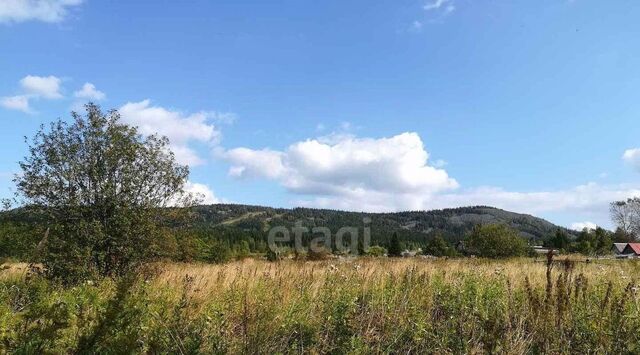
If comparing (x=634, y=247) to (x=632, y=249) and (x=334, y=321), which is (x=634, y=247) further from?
(x=334, y=321)

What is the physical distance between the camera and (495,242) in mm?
72812

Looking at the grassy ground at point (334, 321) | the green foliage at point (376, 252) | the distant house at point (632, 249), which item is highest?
the distant house at point (632, 249)

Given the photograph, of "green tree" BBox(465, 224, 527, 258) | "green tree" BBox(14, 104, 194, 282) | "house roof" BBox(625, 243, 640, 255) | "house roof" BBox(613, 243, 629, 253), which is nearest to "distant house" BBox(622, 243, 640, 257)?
"house roof" BBox(625, 243, 640, 255)

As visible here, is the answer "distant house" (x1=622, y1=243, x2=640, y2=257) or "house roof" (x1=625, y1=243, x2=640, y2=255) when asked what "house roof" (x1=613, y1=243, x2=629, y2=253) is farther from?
"house roof" (x1=625, y1=243, x2=640, y2=255)

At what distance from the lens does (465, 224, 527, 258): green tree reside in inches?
2837

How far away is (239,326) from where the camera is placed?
5.24m

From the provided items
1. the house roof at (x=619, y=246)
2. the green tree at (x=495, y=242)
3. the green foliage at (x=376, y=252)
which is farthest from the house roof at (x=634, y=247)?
the green foliage at (x=376, y=252)

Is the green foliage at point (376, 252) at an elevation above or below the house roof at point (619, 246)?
below

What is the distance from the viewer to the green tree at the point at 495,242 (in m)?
72.1

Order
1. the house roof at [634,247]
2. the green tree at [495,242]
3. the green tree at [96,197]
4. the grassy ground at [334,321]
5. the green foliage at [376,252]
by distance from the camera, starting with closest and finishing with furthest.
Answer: the grassy ground at [334,321], the green tree at [96,197], the green foliage at [376,252], the green tree at [495,242], the house roof at [634,247]

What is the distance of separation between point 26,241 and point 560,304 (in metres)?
14.8

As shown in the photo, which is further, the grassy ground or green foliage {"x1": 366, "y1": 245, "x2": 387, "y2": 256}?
green foliage {"x1": 366, "y1": 245, "x2": 387, "y2": 256}

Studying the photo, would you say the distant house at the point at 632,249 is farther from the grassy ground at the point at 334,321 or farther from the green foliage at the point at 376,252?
the grassy ground at the point at 334,321

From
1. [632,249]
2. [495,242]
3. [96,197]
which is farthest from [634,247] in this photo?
[96,197]
